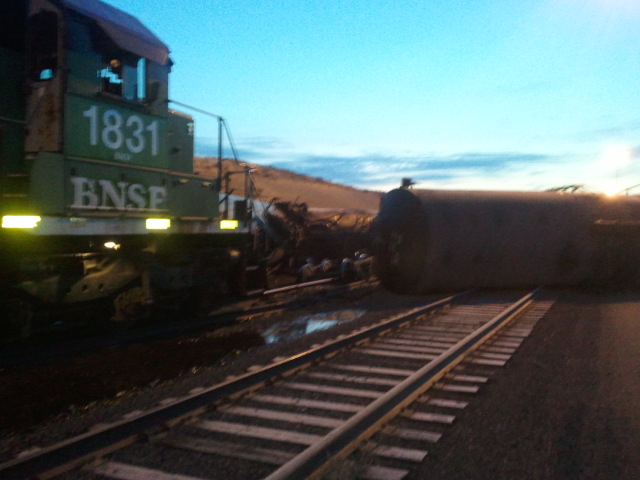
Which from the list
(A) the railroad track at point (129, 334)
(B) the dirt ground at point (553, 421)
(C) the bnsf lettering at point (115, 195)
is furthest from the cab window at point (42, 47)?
(B) the dirt ground at point (553, 421)

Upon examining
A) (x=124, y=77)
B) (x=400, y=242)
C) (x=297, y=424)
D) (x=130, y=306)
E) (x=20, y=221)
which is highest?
(x=124, y=77)

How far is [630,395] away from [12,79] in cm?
756

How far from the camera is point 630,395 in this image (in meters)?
5.59

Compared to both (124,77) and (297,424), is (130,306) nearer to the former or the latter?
(124,77)

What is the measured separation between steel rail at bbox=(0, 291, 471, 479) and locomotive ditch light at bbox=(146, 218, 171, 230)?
3118mm

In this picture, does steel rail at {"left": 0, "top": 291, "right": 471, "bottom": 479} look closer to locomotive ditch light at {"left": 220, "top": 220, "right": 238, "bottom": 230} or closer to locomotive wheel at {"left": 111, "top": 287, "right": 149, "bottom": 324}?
locomotive wheel at {"left": 111, "top": 287, "right": 149, "bottom": 324}

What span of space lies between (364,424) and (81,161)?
4.77 m

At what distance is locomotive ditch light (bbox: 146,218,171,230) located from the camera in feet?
27.6

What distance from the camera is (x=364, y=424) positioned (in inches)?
178

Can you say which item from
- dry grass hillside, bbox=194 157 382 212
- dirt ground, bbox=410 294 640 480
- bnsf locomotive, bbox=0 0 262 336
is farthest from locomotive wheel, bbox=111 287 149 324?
dry grass hillside, bbox=194 157 382 212

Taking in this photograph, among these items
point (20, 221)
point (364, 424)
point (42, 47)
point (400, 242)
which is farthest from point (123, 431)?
point (400, 242)

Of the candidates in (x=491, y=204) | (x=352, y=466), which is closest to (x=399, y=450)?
(x=352, y=466)

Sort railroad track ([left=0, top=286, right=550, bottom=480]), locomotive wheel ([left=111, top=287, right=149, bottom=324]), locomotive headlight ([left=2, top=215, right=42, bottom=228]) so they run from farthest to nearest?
locomotive wheel ([left=111, top=287, right=149, bottom=324]) → locomotive headlight ([left=2, top=215, right=42, bottom=228]) → railroad track ([left=0, top=286, right=550, bottom=480])

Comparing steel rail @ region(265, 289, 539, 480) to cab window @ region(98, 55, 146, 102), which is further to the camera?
cab window @ region(98, 55, 146, 102)
